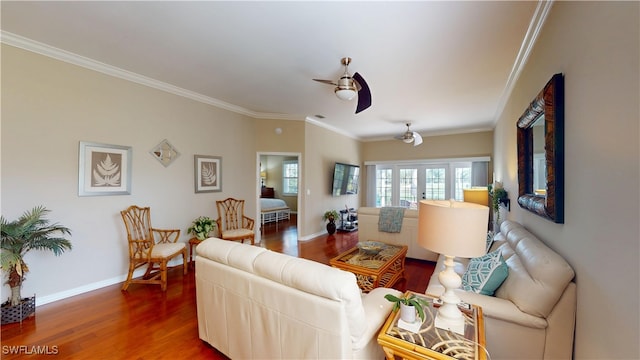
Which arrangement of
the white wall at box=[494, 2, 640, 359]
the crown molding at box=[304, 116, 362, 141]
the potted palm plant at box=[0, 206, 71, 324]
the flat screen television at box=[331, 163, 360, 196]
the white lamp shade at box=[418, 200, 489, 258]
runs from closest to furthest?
the white wall at box=[494, 2, 640, 359], the white lamp shade at box=[418, 200, 489, 258], the potted palm plant at box=[0, 206, 71, 324], the crown molding at box=[304, 116, 362, 141], the flat screen television at box=[331, 163, 360, 196]

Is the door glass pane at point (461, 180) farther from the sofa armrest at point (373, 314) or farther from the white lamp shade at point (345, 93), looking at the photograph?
the sofa armrest at point (373, 314)

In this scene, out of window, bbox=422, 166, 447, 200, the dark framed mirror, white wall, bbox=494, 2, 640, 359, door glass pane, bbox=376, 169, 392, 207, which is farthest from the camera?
door glass pane, bbox=376, 169, 392, 207

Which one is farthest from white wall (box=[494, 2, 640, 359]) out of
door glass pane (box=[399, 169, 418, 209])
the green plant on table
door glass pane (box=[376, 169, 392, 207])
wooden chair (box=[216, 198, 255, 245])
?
door glass pane (box=[376, 169, 392, 207])

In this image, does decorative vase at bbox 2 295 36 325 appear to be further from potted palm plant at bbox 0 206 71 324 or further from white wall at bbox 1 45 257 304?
white wall at bbox 1 45 257 304

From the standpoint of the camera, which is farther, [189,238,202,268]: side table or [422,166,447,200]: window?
[422,166,447,200]: window

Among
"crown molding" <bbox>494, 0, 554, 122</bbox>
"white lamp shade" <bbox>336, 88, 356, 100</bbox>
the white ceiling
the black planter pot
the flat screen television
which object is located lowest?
the black planter pot

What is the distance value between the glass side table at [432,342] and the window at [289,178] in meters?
8.30

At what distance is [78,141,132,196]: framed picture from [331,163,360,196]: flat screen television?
4.22 meters

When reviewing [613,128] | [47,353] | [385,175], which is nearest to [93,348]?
[47,353]

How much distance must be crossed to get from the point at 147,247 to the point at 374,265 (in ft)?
9.60

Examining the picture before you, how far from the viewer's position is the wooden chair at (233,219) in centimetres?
415

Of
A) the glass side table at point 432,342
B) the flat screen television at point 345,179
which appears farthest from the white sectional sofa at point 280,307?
the flat screen television at point 345,179

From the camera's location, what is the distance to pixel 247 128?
16.4ft

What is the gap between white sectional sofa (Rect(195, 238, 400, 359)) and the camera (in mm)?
1246
